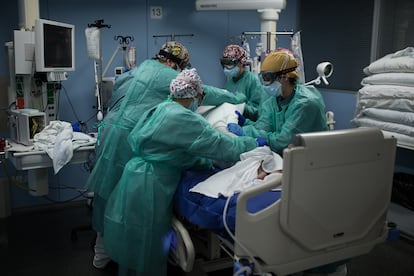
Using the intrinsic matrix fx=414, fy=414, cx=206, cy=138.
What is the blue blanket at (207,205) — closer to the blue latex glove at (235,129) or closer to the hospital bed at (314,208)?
the hospital bed at (314,208)

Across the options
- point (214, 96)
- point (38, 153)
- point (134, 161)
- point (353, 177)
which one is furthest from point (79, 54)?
point (353, 177)

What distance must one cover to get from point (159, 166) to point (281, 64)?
0.90m

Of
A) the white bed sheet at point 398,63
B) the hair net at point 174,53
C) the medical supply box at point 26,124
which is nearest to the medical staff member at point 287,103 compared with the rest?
the hair net at point 174,53

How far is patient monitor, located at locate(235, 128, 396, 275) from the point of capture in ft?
5.14

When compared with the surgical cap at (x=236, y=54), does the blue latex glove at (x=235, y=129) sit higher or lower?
lower

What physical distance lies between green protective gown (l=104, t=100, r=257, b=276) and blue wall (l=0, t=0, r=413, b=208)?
1.88 meters

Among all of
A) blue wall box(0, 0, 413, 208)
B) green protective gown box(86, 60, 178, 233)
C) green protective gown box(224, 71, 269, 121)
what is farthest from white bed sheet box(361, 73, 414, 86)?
green protective gown box(86, 60, 178, 233)

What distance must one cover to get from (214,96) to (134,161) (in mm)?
848

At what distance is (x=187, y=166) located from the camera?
2.22 meters

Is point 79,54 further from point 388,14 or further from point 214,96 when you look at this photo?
point 388,14

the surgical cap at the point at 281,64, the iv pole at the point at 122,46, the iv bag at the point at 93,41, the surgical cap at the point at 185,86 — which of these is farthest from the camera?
the iv pole at the point at 122,46

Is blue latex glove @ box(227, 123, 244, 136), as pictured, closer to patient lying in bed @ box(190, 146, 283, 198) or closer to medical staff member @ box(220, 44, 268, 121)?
patient lying in bed @ box(190, 146, 283, 198)

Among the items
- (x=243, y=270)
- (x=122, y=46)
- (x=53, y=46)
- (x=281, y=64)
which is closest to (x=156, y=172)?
(x=243, y=270)

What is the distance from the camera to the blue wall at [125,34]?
3.85 m
